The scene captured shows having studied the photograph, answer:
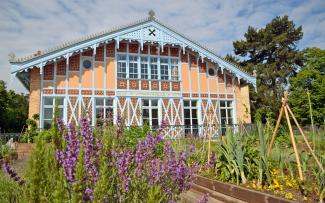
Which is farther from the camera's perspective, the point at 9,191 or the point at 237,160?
the point at 237,160

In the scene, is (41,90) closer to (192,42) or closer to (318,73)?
(192,42)

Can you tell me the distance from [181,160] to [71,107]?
12902 mm

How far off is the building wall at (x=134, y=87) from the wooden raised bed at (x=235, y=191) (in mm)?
7952

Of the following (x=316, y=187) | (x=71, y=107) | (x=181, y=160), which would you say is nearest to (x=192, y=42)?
(x=71, y=107)

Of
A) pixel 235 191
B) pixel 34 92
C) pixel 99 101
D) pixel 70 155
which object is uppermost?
pixel 34 92

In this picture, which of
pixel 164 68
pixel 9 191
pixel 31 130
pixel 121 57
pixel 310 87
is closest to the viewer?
pixel 9 191

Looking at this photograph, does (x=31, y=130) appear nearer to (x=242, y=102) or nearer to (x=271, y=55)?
(x=242, y=102)

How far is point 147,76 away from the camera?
16.0 m

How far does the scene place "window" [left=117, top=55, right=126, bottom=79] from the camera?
15484mm

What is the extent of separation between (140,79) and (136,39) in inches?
91.8

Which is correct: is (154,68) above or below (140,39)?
below

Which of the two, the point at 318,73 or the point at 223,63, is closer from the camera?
the point at 223,63

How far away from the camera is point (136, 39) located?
50.6ft

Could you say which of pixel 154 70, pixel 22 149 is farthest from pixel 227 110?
pixel 22 149
